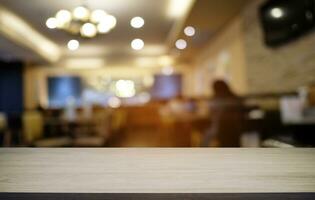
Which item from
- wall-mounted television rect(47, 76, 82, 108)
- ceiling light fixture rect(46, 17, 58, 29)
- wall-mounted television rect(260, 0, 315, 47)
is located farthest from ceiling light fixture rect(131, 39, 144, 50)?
wall-mounted television rect(47, 76, 82, 108)

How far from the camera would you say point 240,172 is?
51 cm

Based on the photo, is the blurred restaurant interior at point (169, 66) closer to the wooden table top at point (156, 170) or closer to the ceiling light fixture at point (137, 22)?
the ceiling light fixture at point (137, 22)

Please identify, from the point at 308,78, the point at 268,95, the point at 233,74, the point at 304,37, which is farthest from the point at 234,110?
the point at 233,74

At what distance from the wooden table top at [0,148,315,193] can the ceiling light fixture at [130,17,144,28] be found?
59cm

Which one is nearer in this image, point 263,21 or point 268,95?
point 268,95

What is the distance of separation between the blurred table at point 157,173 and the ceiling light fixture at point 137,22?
1.92 feet

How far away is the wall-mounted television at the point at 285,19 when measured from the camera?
2949 millimetres

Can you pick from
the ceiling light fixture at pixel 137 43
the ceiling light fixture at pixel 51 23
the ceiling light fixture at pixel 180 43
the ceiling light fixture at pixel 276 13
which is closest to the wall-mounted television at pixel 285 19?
the ceiling light fixture at pixel 276 13

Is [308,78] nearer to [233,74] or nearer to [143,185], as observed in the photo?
[233,74]

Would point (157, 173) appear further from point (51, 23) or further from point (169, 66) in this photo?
point (169, 66)

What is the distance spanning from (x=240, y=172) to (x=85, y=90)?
8.11 m

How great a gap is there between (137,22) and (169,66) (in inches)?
123

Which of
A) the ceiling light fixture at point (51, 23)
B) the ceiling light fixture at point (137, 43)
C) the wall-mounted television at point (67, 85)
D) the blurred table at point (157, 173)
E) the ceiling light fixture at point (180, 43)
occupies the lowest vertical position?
the blurred table at point (157, 173)

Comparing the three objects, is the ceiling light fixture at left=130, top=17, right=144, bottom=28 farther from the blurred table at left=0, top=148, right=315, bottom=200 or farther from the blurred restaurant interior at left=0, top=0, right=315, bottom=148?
the blurred table at left=0, top=148, right=315, bottom=200
